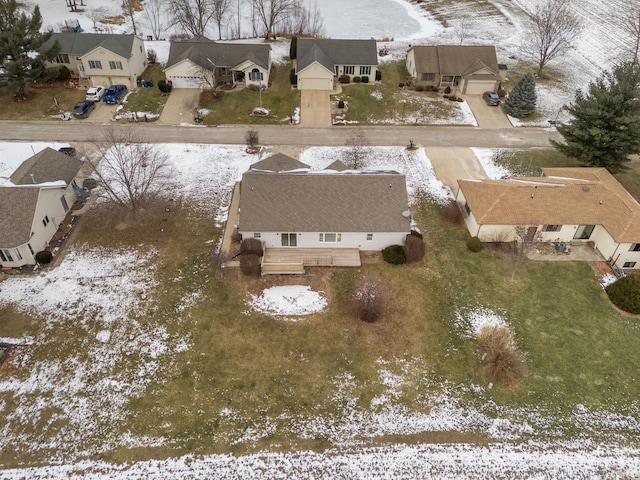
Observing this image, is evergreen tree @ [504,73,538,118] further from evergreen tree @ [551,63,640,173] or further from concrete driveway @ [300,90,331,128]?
concrete driveway @ [300,90,331,128]

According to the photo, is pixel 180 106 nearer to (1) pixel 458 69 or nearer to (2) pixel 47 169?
(2) pixel 47 169

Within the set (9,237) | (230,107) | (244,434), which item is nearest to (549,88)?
(230,107)

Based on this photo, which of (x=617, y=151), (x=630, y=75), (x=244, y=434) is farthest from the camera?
(x=617, y=151)

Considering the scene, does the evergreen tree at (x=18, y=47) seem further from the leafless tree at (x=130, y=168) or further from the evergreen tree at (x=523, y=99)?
the evergreen tree at (x=523, y=99)

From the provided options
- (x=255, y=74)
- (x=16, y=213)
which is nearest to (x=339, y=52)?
(x=255, y=74)

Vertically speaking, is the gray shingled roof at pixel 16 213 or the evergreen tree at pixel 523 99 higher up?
the evergreen tree at pixel 523 99

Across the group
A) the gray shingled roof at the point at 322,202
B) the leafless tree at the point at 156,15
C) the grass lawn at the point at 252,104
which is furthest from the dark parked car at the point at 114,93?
the gray shingled roof at the point at 322,202

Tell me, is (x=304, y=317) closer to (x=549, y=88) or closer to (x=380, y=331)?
(x=380, y=331)
